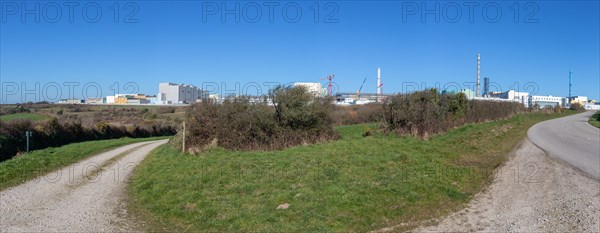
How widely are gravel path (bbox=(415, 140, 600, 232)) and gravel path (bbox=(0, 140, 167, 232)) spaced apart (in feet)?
19.8

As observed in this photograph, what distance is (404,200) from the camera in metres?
8.13

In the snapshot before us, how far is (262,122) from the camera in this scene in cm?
1984

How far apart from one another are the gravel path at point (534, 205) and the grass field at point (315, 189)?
41 cm

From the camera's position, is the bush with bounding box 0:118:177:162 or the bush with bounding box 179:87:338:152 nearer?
the bush with bounding box 179:87:338:152

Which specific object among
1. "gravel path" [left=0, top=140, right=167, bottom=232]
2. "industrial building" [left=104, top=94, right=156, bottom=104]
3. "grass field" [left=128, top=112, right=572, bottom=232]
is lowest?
"gravel path" [left=0, top=140, right=167, bottom=232]

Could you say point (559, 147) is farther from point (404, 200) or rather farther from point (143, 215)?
point (143, 215)

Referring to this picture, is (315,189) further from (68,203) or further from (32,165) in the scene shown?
(32,165)

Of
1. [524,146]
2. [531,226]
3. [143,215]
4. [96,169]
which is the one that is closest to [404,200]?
[531,226]

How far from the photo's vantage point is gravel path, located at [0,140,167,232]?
302 inches

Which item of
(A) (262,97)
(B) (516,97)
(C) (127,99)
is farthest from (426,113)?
(C) (127,99)

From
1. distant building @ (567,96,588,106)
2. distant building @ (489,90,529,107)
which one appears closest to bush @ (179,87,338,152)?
distant building @ (489,90,529,107)

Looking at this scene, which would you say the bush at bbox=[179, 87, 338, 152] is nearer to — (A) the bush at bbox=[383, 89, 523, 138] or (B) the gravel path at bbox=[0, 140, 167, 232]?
(A) the bush at bbox=[383, 89, 523, 138]

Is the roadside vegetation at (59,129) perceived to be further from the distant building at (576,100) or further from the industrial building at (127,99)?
the distant building at (576,100)

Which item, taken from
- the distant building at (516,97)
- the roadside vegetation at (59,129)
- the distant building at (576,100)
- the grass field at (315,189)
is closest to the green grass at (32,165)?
the roadside vegetation at (59,129)
